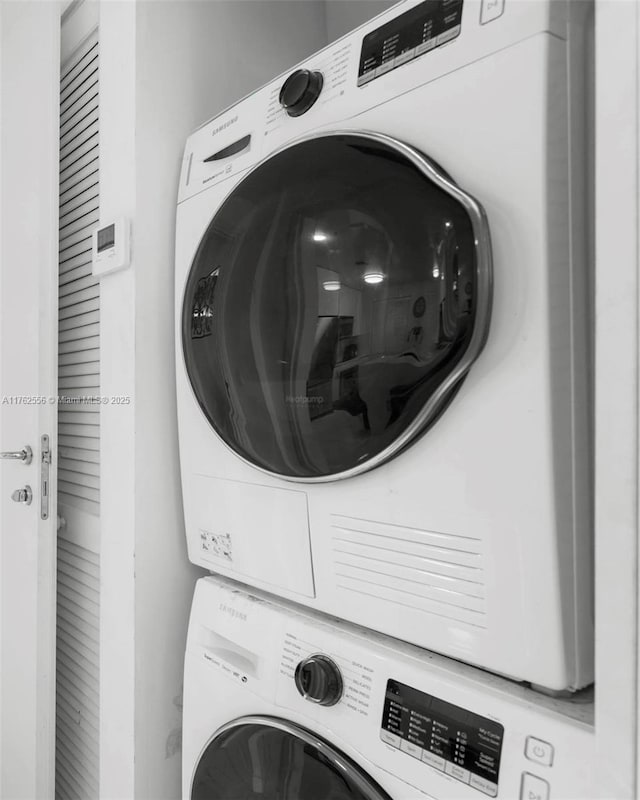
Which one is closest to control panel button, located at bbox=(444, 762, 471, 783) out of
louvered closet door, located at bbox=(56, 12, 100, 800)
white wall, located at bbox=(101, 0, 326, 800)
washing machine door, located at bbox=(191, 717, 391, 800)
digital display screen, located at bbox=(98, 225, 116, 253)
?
washing machine door, located at bbox=(191, 717, 391, 800)

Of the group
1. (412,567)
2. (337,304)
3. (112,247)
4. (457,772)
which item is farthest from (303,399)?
A: (112,247)

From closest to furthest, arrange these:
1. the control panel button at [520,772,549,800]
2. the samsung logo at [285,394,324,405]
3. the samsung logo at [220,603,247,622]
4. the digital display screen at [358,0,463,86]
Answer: the control panel button at [520,772,549,800] → the digital display screen at [358,0,463,86] → the samsung logo at [285,394,324,405] → the samsung logo at [220,603,247,622]

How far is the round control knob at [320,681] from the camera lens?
34.0 inches

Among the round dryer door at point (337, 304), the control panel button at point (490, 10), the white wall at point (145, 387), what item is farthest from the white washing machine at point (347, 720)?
the control panel button at point (490, 10)

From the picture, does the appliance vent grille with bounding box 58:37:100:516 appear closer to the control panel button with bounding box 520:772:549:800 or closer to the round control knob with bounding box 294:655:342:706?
the round control knob with bounding box 294:655:342:706

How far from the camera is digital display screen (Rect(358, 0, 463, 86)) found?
2.52 ft

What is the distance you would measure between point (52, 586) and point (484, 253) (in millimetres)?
1348

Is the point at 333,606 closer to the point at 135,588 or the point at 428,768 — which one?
the point at 428,768

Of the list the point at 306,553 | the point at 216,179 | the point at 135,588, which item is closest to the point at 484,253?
the point at 306,553

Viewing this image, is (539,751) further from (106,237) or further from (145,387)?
(106,237)

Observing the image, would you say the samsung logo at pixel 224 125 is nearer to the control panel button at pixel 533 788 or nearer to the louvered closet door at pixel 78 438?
the louvered closet door at pixel 78 438

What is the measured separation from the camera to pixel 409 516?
31.6 inches

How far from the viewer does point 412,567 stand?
0.80m

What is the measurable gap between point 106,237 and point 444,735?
47.4 inches
